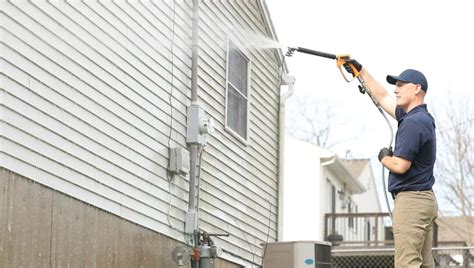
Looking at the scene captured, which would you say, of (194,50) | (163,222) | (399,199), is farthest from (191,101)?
(399,199)

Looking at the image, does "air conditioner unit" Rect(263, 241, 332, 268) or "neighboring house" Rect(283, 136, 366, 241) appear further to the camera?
"neighboring house" Rect(283, 136, 366, 241)

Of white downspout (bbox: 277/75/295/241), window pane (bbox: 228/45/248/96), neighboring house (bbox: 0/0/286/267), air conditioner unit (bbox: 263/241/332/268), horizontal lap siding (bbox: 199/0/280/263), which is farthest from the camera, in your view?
white downspout (bbox: 277/75/295/241)

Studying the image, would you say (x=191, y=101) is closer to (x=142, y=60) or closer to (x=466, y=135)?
(x=142, y=60)

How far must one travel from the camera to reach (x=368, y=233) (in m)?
25.0

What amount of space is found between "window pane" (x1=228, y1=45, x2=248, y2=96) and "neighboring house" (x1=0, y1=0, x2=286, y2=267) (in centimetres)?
3

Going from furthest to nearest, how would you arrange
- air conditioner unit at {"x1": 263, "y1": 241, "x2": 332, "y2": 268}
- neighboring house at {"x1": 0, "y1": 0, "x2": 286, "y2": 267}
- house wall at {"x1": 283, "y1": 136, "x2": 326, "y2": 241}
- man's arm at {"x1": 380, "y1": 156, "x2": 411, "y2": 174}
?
house wall at {"x1": 283, "y1": 136, "x2": 326, "y2": 241} < air conditioner unit at {"x1": 263, "y1": 241, "x2": 332, "y2": 268} < neighboring house at {"x1": 0, "y1": 0, "x2": 286, "y2": 267} < man's arm at {"x1": 380, "y1": 156, "x2": 411, "y2": 174}

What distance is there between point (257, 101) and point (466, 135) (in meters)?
16.2

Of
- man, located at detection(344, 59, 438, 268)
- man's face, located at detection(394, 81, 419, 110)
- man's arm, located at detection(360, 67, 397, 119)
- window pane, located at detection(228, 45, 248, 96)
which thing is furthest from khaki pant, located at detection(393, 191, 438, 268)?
window pane, located at detection(228, 45, 248, 96)

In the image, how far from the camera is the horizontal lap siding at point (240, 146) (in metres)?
11.2

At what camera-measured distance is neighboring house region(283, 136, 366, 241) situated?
24.2m

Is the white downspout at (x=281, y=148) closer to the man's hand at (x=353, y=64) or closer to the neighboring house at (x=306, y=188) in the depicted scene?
the man's hand at (x=353, y=64)

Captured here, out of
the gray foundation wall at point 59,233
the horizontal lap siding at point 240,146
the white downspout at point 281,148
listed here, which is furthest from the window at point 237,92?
the gray foundation wall at point 59,233

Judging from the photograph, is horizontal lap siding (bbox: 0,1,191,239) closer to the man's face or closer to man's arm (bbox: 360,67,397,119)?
man's arm (bbox: 360,67,397,119)

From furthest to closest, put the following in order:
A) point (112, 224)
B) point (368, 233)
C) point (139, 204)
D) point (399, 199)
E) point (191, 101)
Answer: point (368, 233) → point (191, 101) → point (139, 204) → point (112, 224) → point (399, 199)
